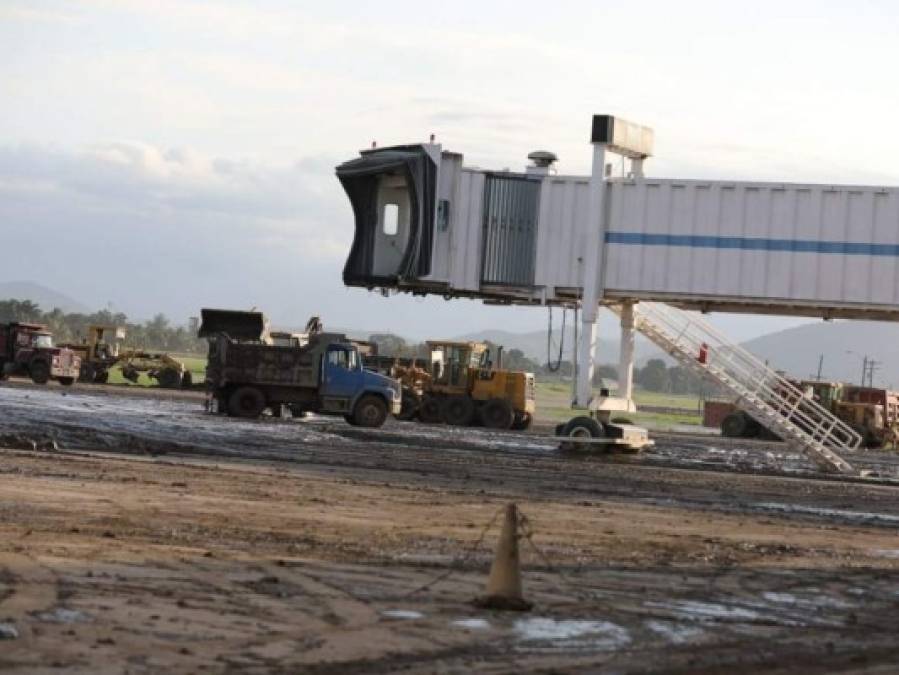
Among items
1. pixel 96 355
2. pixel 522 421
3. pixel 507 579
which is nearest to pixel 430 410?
pixel 522 421

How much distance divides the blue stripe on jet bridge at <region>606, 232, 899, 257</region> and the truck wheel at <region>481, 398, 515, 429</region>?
47.7 feet

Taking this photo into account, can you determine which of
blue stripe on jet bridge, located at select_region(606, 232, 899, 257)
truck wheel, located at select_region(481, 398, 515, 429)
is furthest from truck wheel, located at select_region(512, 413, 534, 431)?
blue stripe on jet bridge, located at select_region(606, 232, 899, 257)

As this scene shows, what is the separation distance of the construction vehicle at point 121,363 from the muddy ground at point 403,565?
3661 cm

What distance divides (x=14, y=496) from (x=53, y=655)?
9.73 meters

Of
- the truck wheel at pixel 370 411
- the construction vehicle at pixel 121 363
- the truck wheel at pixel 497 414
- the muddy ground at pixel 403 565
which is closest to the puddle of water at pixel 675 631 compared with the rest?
the muddy ground at pixel 403 565

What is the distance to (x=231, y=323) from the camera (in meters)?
52.6

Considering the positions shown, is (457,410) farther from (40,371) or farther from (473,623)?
(473,623)

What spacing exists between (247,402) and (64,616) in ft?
105

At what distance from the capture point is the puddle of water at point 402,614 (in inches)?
504

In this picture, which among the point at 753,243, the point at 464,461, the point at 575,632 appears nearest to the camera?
the point at 575,632

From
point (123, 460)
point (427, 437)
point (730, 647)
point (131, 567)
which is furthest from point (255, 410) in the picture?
point (730, 647)

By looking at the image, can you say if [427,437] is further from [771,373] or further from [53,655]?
[53,655]

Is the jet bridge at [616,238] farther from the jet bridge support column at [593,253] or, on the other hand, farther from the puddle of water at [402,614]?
the puddle of water at [402,614]

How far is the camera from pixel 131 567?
14.5 m
